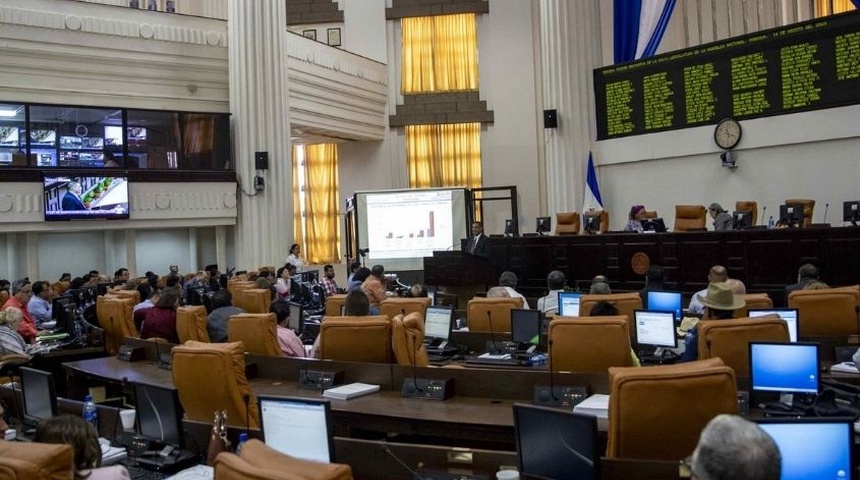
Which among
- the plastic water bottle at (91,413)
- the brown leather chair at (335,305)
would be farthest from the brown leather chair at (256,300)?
the plastic water bottle at (91,413)

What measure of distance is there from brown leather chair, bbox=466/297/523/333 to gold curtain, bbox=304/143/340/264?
14694 mm

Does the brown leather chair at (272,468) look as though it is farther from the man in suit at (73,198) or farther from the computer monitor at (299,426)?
the man in suit at (73,198)

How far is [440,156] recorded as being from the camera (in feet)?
74.9

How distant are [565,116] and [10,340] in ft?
36.6

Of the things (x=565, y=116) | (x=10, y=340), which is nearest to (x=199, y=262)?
(x=565, y=116)

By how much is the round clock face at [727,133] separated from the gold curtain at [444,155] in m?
8.72

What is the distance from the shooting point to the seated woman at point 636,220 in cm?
1398

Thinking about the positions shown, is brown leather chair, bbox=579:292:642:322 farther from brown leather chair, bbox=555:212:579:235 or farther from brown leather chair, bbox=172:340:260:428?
brown leather chair, bbox=555:212:579:235

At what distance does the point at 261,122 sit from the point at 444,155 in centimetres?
596

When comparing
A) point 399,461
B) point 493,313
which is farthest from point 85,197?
point 399,461

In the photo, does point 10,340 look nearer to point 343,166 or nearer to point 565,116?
point 565,116

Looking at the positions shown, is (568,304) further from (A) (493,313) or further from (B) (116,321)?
(B) (116,321)

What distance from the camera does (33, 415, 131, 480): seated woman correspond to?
→ 3572 millimetres

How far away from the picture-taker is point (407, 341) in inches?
239
